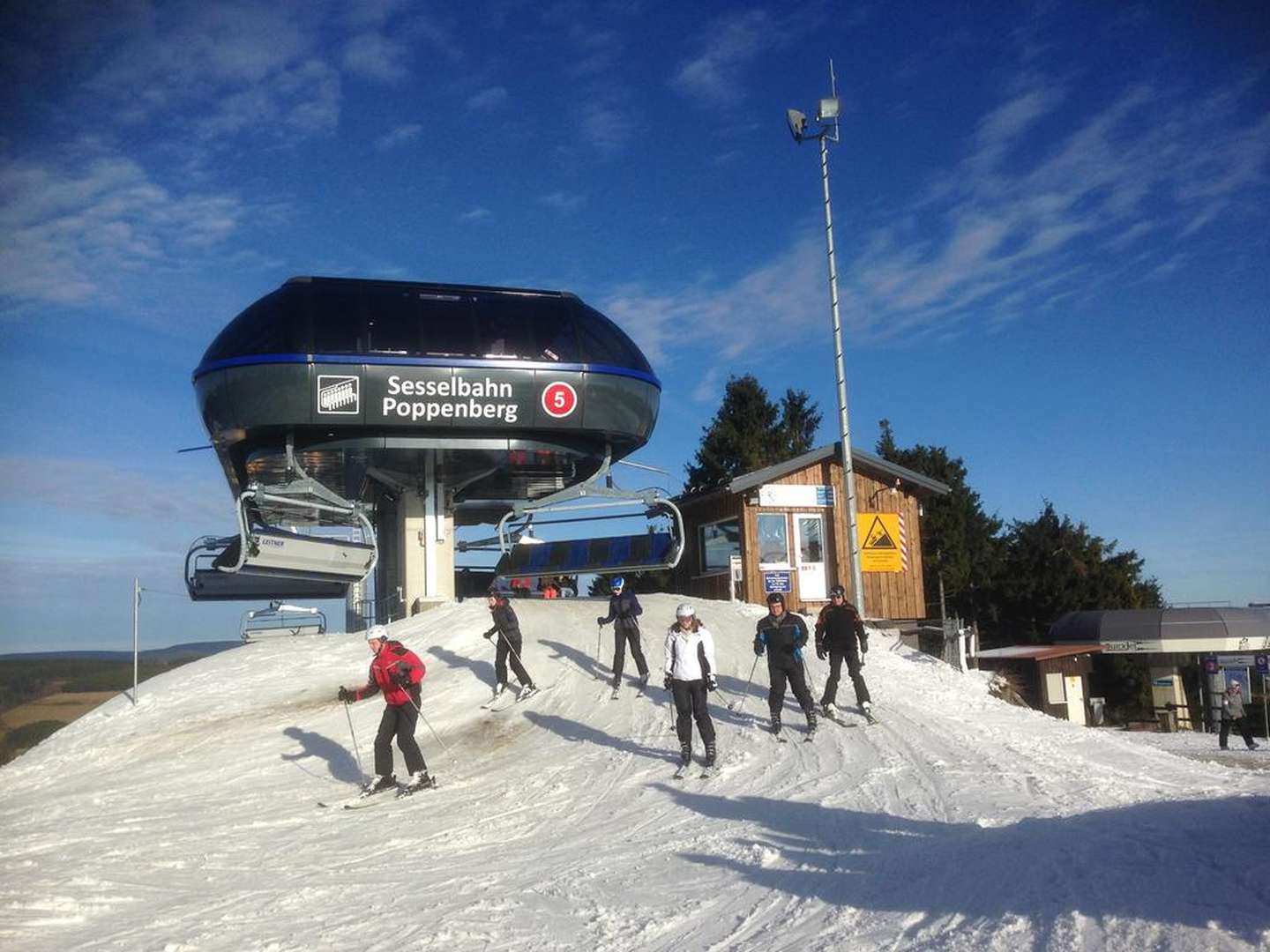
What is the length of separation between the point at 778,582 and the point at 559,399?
256 inches

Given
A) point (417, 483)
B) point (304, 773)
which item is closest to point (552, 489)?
point (417, 483)

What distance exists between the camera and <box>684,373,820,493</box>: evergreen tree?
46.1 meters

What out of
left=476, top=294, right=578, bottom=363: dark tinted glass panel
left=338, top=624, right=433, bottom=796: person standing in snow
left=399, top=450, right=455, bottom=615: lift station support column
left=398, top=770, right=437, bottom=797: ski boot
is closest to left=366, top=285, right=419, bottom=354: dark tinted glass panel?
left=476, top=294, right=578, bottom=363: dark tinted glass panel

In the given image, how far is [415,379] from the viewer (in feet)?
82.1

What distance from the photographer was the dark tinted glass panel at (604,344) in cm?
2711

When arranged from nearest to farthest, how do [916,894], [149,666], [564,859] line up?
[916,894]
[564,859]
[149,666]

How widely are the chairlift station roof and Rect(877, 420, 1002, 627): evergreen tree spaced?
68.7ft

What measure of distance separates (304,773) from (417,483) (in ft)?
49.5

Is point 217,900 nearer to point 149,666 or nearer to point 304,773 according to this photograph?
point 304,773

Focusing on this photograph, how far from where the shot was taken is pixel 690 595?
28.2 metres

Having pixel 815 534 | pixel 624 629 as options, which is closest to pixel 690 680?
pixel 624 629

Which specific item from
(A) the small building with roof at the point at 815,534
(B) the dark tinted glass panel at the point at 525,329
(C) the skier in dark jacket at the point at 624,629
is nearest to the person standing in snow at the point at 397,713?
(C) the skier in dark jacket at the point at 624,629

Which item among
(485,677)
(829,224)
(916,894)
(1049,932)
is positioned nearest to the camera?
(1049,932)

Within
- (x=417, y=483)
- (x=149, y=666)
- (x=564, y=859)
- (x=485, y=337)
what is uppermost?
(x=485, y=337)
